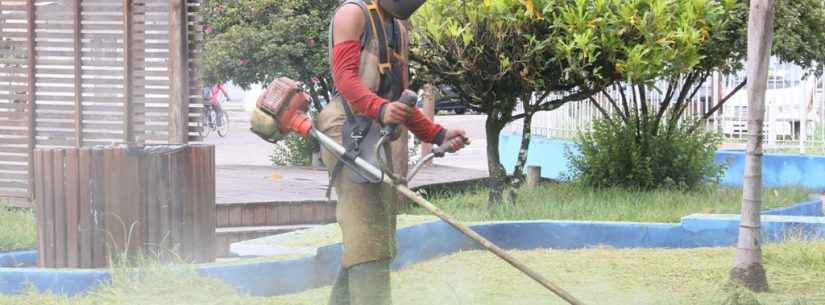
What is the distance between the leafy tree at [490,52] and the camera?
10.6m

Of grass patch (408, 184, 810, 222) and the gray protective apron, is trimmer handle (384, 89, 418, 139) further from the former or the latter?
grass patch (408, 184, 810, 222)

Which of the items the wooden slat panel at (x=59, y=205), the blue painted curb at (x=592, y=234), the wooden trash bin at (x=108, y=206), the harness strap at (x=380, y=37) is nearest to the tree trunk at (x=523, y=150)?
the blue painted curb at (x=592, y=234)

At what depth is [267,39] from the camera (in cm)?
1559

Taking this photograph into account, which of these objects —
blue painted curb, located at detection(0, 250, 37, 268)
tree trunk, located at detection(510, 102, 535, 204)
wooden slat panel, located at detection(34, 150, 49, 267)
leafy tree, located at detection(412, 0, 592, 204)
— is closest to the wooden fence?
leafy tree, located at detection(412, 0, 592, 204)

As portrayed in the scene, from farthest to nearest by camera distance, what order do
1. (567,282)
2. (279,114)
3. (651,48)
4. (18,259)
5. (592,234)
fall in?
1. (651,48)
2. (592,234)
3. (18,259)
4. (567,282)
5. (279,114)

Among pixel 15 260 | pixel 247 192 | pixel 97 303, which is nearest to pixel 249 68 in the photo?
pixel 247 192

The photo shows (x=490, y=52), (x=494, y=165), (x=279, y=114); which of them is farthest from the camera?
→ (x=494, y=165)

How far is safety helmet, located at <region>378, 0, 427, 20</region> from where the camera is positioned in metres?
5.40

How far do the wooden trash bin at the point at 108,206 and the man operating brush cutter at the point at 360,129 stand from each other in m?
1.97

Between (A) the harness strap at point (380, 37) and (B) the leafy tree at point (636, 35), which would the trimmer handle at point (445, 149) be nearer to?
(A) the harness strap at point (380, 37)

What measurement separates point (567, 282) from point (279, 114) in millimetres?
2981

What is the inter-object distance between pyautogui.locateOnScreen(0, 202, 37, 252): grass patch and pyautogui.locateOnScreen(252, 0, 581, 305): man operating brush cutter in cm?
366

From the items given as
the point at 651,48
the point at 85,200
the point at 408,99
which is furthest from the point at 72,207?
the point at 651,48

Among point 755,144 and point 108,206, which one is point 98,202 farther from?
point 755,144
